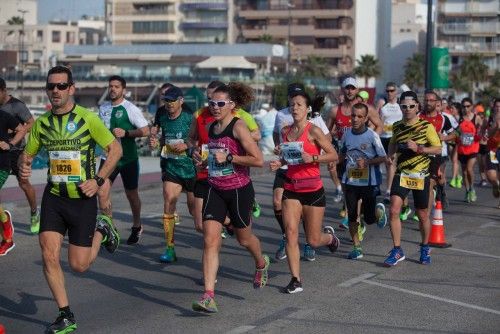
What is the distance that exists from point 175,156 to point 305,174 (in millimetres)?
2253

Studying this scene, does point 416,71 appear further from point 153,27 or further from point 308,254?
point 308,254

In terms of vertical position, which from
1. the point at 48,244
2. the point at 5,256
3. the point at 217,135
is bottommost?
the point at 5,256

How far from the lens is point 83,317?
912cm

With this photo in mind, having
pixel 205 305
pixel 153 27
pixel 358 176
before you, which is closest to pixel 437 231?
pixel 358 176

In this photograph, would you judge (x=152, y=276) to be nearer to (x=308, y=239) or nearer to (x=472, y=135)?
(x=308, y=239)

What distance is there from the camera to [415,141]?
12.3 metres

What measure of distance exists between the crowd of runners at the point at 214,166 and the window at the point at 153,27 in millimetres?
96005

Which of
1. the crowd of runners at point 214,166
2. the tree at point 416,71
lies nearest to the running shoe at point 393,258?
the crowd of runners at point 214,166

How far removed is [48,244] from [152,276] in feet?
9.51

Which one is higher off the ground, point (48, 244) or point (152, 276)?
point (48, 244)

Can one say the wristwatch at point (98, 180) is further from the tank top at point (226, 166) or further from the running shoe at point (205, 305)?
the running shoe at point (205, 305)

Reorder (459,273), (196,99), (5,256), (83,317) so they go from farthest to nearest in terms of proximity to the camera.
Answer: (196,99) → (5,256) → (459,273) → (83,317)

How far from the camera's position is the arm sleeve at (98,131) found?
8.75 meters

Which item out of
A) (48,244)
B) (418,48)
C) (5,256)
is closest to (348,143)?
(5,256)
